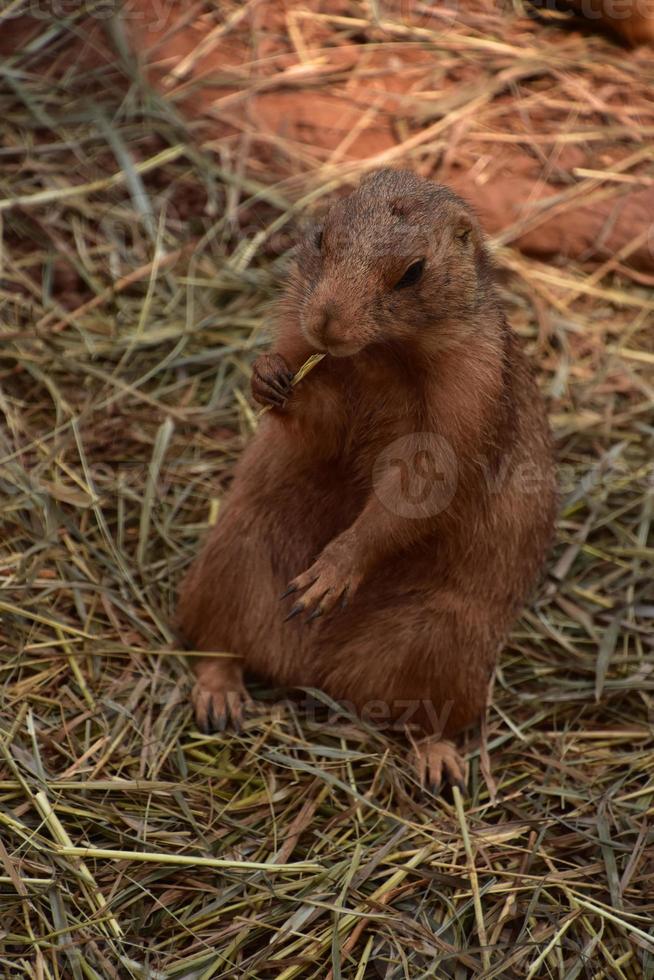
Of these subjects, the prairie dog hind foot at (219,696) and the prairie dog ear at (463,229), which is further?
the prairie dog hind foot at (219,696)

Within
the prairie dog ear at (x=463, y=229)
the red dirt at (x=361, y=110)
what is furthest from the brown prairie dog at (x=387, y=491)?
the red dirt at (x=361, y=110)

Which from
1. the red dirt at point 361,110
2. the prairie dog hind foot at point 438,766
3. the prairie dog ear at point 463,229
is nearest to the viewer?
the prairie dog ear at point 463,229

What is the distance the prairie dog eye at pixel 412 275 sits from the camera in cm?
392

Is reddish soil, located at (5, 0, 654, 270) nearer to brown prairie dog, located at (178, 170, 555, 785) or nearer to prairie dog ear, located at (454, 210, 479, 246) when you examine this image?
brown prairie dog, located at (178, 170, 555, 785)

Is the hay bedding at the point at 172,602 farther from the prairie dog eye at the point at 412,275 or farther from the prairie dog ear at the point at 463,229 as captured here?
the prairie dog ear at the point at 463,229

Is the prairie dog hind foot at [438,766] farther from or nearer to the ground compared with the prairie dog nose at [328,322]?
nearer to the ground

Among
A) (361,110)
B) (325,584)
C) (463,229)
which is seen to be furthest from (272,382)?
(361,110)

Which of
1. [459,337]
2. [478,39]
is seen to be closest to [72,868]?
[459,337]

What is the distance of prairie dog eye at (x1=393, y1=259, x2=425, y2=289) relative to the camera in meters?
3.92

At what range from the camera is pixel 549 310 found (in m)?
6.58

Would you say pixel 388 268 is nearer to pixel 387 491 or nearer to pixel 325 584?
pixel 387 491

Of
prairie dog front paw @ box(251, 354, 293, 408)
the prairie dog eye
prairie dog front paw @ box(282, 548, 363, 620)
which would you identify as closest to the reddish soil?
prairie dog front paw @ box(251, 354, 293, 408)

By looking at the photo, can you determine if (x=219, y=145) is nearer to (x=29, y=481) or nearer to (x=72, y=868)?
(x=29, y=481)

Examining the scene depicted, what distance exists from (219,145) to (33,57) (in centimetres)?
116
